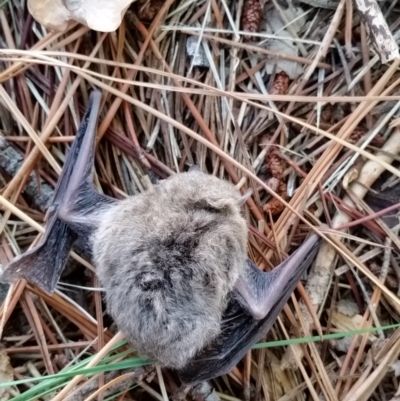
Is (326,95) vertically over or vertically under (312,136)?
over

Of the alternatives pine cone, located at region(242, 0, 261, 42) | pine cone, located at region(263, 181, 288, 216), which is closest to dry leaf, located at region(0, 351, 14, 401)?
pine cone, located at region(263, 181, 288, 216)

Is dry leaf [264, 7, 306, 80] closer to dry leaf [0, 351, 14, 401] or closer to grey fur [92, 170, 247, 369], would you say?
grey fur [92, 170, 247, 369]

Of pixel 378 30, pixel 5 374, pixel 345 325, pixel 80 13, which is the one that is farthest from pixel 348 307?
pixel 80 13

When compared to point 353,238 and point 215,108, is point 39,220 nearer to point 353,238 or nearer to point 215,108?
point 215,108

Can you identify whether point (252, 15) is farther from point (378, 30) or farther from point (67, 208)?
point (67, 208)

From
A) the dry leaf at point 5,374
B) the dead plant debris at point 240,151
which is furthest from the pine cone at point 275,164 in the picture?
the dry leaf at point 5,374

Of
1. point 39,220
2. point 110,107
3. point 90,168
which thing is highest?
point 110,107

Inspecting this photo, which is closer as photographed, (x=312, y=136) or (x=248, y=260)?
(x=248, y=260)

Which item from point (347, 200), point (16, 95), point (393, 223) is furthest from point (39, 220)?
point (393, 223)
